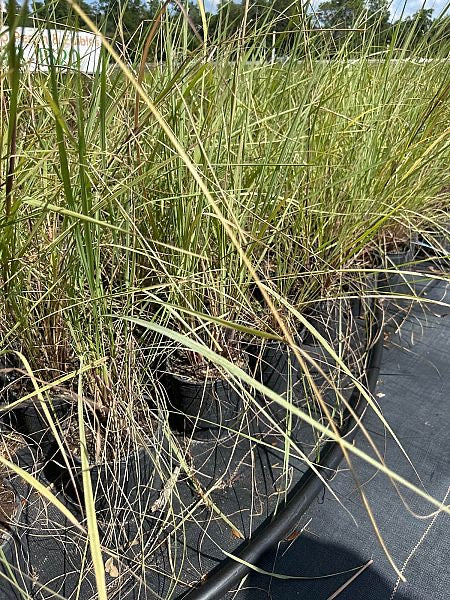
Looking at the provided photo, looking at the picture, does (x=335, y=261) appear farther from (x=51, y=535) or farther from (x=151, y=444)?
(x=51, y=535)

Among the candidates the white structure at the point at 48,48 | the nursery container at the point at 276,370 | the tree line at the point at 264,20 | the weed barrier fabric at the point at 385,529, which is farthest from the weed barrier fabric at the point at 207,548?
the tree line at the point at 264,20

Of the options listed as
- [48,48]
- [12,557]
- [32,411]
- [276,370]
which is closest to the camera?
[48,48]

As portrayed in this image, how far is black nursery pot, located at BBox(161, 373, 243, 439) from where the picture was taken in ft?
2.49

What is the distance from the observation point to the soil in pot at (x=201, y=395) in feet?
2.50

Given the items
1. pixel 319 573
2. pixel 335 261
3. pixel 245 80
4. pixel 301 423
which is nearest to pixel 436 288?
pixel 335 261

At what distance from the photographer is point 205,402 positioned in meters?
0.77

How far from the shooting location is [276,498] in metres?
0.72

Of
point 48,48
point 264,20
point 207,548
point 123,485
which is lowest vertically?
point 207,548

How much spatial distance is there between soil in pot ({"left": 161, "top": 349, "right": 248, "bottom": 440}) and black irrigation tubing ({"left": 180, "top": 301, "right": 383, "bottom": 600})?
0.49 feet

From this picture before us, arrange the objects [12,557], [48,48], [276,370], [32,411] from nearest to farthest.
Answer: [48,48] → [12,557] → [32,411] → [276,370]

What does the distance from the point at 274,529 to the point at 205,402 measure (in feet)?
0.73

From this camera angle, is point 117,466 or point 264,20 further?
point 264,20

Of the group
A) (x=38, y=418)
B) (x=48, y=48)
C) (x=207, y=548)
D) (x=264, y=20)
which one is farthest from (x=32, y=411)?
(x=264, y=20)

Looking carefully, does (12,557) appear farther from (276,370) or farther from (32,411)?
(276,370)
